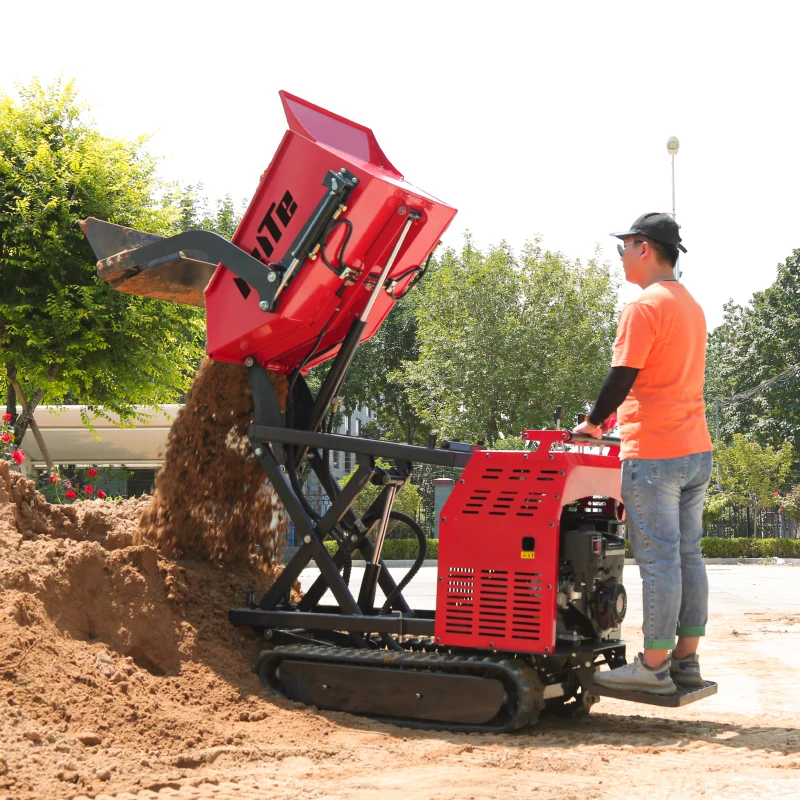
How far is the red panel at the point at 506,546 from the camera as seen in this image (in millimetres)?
4848

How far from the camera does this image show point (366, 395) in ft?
142

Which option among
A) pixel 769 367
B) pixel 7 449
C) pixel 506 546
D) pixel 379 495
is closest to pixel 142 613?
pixel 379 495

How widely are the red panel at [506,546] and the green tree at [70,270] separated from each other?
1244 centimetres

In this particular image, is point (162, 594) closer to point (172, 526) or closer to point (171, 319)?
point (172, 526)

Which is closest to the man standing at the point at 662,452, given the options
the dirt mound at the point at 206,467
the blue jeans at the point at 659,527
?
the blue jeans at the point at 659,527

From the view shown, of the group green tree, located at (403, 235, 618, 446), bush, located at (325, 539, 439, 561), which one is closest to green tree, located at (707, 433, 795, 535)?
green tree, located at (403, 235, 618, 446)

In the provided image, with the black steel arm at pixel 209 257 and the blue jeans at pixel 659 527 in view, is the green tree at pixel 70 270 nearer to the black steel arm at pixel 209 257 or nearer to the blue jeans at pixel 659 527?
the black steel arm at pixel 209 257

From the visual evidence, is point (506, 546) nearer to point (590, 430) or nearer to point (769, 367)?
point (590, 430)

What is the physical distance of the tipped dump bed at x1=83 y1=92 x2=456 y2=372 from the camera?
5500 millimetres

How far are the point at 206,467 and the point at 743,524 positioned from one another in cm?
2954

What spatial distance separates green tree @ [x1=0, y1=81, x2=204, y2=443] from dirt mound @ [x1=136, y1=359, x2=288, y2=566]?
35.4 feet

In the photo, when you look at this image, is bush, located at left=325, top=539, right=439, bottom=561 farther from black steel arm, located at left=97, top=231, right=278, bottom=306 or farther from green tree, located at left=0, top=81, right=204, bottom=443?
black steel arm, located at left=97, top=231, right=278, bottom=306

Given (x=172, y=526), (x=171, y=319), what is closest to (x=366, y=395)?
(x=171, y=319)

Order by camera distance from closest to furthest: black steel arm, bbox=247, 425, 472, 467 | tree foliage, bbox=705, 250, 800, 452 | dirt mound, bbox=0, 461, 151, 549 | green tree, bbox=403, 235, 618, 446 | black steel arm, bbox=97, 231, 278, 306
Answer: black steel arm, bbox=247, 425, 472, 467 < black steel arm, bbox=97, 231, 278, 306 < dirt mound, bbox=0, 461, 151, 549 < green tree, bbox=403, 235, 618, 446 < tree foliage, bbox=705, 250, 800, 452
